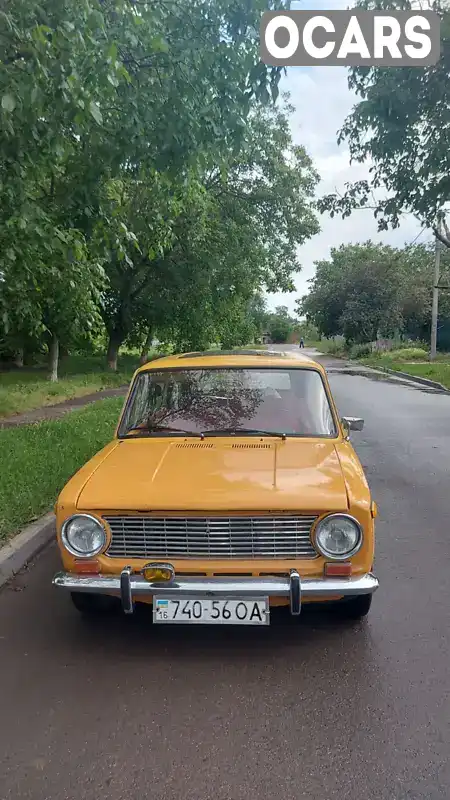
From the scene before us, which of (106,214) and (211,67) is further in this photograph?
(106,214)

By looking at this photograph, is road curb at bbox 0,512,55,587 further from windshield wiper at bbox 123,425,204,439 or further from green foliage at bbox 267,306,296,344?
green foliage at bbox 267,306,296,344

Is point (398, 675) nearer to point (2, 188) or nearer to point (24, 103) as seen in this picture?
point (24, 103)

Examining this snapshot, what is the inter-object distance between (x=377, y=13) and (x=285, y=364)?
4.74 metres

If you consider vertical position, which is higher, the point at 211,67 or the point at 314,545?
the point at 211,67

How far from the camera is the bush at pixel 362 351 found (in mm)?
50875

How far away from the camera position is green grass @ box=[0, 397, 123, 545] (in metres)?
6.07

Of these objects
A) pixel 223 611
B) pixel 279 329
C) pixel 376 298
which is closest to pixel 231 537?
pixel 223 611

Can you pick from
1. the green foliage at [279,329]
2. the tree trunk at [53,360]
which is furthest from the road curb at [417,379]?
the green foliage at [279,329]

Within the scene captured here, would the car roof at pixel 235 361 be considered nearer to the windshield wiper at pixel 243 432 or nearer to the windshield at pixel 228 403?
the windshield at pixel 228 403

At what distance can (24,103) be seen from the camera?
517cm

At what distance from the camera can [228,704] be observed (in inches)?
125

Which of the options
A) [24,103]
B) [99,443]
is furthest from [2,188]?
[99,443]

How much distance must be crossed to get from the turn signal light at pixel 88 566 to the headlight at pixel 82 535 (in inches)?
1.2

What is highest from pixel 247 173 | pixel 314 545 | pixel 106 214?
pixel 247 173
